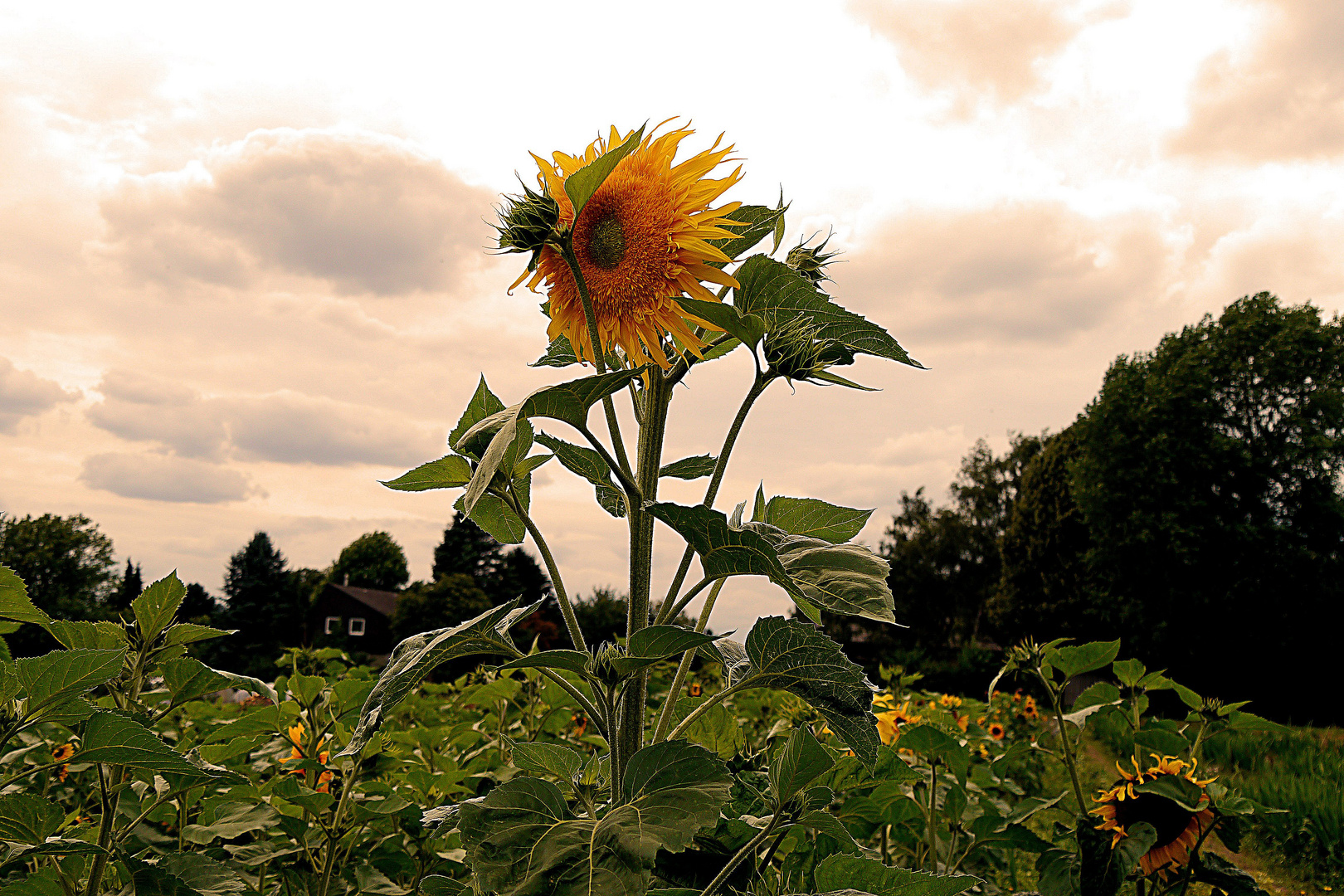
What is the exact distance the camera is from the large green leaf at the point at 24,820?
1.56 metres

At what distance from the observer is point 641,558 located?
1.27 m

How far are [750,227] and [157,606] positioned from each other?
4.77 feet

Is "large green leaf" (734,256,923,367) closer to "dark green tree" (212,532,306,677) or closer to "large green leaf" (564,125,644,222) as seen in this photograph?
"large green leaf" (564,125,644,222)

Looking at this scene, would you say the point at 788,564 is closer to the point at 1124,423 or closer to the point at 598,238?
the point at 598,238

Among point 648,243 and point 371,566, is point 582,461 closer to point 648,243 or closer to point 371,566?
point 648,243

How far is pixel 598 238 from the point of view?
1301mm

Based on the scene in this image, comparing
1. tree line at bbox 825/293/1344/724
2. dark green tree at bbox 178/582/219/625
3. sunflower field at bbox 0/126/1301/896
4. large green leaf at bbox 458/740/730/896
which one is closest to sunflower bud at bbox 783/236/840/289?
sunflower field at bbox 0/126/1301/896

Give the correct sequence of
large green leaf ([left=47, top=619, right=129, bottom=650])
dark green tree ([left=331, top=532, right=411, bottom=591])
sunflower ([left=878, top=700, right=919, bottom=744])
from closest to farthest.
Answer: large green leaf ([left=47, top=619, right=129, bottom=650])
sunflower ([left=878, top=700, right=919, bottom=744])
dark green tree ([left=331, top=532, right=411, bottom=591])

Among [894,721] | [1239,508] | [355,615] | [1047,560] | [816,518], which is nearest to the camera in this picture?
[816,518]

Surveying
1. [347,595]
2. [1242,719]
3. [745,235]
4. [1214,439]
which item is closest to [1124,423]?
[1214,439]

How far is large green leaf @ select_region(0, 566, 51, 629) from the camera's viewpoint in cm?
153

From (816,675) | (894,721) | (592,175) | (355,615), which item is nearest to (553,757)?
(816,675)

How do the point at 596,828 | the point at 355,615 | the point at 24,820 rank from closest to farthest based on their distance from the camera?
the point at 596,828 < the point at 24,820 < the point at 355,615

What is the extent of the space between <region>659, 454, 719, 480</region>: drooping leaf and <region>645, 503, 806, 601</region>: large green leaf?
14.0 inches
